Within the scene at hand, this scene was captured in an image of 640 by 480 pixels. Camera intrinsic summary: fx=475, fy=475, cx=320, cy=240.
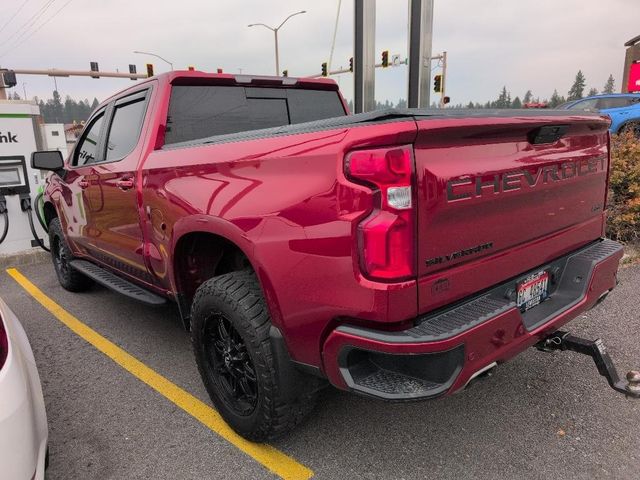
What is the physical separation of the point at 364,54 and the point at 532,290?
5068mm

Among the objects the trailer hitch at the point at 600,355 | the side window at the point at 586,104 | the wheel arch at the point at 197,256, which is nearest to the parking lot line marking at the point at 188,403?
the wheel arch at the point at 197,256

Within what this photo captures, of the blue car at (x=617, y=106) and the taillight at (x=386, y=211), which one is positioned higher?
the blue car at (x=617, y=106)

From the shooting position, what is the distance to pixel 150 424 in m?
2.74

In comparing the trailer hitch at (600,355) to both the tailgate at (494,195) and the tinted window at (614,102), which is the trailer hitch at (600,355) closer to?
the tailgate at (494,195)

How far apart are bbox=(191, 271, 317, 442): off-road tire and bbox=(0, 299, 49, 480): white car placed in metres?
0.86

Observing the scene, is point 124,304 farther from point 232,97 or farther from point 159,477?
point 159,477

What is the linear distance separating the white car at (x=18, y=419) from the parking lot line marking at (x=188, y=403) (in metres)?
0.95

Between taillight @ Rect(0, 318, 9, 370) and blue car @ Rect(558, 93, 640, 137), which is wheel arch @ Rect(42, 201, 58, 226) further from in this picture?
blue car @ Rect(558, 93, 640, 137)

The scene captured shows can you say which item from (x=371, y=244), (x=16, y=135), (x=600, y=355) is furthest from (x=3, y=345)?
(x=16, y=135)

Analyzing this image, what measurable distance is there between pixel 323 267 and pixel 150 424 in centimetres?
163

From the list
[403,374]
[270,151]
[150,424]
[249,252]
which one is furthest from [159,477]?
[270,151]

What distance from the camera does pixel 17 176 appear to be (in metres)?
6.98

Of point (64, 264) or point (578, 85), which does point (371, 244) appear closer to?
point (64, 264)

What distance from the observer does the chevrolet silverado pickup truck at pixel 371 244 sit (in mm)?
1757
